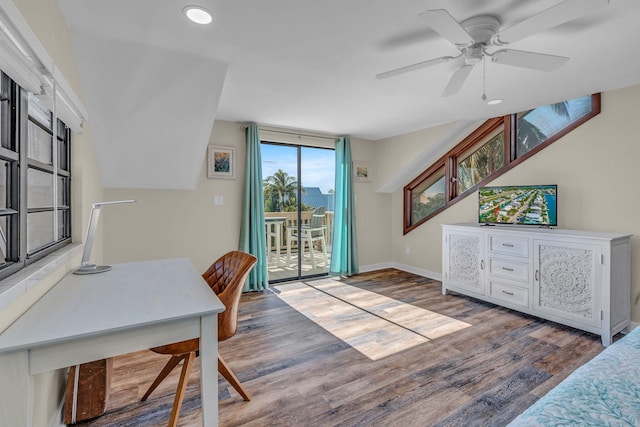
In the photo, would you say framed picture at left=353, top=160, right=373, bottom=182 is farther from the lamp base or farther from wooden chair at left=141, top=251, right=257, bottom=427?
the lamp base

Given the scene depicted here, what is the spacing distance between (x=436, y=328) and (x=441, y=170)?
2458 mm

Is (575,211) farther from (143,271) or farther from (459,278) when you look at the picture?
(143,271)

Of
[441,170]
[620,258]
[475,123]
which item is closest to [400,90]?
[475,123]

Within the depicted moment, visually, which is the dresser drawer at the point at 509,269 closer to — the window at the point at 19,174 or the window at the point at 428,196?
the window at the point at 428,196

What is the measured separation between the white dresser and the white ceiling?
4.42ft

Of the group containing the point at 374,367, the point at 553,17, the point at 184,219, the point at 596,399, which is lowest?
the point at 374,367

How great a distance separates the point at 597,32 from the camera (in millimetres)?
1776

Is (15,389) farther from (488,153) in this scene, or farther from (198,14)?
(488,153)

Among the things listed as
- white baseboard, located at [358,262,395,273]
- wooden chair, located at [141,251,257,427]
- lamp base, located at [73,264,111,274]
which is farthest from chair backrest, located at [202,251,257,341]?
white baseboard, located at [358,262,395,273]

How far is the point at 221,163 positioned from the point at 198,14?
7.54 feet

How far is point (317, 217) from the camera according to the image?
475 centimetres

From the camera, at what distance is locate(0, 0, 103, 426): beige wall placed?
3.91 feet

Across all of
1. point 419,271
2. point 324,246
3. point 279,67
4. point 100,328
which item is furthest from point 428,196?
point 100,328

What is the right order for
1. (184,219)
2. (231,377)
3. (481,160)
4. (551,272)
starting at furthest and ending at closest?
(481,160) → (184,219) → (551,272) → (231,377)
